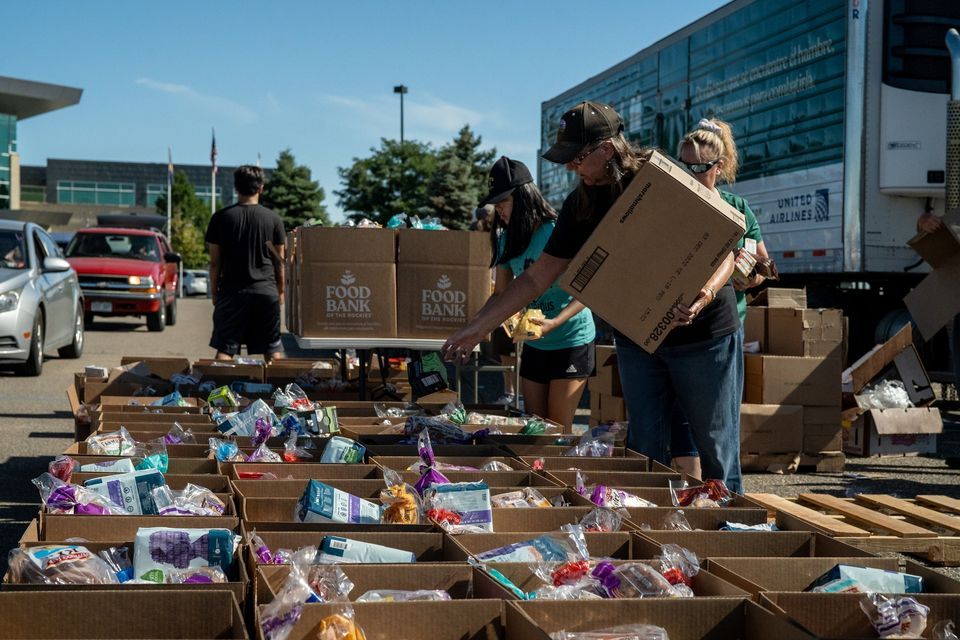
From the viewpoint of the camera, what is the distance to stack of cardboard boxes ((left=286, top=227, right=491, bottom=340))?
6.85m

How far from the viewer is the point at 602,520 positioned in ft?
11.1

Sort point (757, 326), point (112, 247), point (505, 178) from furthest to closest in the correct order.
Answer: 1. point (112, 247)
2. point (757, 326)
3. point (505, 178)

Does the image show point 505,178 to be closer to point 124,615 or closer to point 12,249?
point 124,615

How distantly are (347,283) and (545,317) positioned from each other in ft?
5.19

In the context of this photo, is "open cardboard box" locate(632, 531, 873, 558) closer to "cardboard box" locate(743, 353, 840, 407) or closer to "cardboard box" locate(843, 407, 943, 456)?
"cardboard box" locate(743, 353, 840, 407)

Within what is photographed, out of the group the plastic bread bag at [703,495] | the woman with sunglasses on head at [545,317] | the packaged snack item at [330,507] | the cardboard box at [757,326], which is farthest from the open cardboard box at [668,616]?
the cardboard box at [757,326]

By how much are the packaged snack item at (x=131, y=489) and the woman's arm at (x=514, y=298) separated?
1.42 metres

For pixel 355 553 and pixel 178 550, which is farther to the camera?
pixel 355 553

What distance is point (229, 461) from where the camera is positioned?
4.05m

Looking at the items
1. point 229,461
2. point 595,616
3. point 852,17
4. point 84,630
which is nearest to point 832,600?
point 595,616

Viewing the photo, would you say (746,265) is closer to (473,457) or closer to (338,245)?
(473,457)

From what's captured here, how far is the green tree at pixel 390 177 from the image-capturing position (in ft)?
206

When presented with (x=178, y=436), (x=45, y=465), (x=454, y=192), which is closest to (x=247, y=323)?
(x=45, y=465)

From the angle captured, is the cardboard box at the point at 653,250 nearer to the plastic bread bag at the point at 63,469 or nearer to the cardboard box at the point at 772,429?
the plastic bread bag at the point at 63,469
